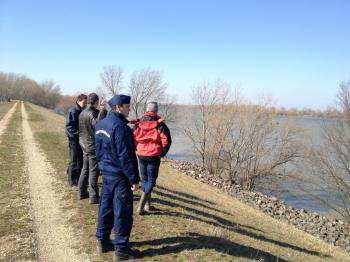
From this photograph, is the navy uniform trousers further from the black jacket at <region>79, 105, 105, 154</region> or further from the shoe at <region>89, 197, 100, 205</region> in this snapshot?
the shoe at <region>89, 197, 100, 205</region>

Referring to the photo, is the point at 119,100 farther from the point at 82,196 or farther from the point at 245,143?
the point at 245,143

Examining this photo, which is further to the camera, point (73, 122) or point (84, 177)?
point (73, 122)

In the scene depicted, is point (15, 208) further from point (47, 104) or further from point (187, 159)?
point (47, 104)

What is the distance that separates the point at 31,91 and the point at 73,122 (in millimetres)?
116287

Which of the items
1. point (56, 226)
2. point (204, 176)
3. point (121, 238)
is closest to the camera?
point (121, 238)

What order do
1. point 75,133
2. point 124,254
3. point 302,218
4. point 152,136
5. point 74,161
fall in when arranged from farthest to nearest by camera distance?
point 302,218 → point 74,161 → point 75,133 → point 152,136 → point 124,254

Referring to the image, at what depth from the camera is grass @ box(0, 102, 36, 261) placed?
23.8ft

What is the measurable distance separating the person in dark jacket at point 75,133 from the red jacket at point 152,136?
2203 millimetres

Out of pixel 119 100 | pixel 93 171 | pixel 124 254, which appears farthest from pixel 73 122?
pixel 124 254

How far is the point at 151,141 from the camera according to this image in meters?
8.66

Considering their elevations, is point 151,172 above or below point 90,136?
below

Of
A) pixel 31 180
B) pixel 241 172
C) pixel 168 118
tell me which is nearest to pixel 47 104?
pixel 168 118

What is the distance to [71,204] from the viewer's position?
389 inches

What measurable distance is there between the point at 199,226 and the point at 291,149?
25.5m
